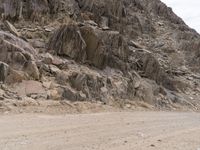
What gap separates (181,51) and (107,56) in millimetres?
28827

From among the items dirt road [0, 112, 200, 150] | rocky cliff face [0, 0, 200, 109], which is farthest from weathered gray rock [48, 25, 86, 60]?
dirt road [0, 112, 200, 150]

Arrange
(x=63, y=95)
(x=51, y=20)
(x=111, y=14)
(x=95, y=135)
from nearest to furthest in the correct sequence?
(x=95, y=135), (x=63, y=95), (x=51, y=20), (x=111, y=14)

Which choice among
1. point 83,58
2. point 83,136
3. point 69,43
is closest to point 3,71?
point 69,43

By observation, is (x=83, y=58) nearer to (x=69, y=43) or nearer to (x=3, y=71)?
(x=69, y=43)

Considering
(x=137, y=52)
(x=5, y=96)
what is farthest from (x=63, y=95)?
(x=137, y=52)

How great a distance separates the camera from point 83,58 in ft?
107

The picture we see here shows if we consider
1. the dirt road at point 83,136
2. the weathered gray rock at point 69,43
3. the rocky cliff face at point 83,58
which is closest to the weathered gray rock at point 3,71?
the rocky cliff face at point 83,58

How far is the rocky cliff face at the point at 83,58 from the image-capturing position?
2492 centimetres

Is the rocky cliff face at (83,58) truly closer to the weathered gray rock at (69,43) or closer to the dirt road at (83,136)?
the weathered gray rock at (69,43)

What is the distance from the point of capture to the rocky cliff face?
2492cm

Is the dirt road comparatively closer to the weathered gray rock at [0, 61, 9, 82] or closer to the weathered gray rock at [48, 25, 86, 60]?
the weathered gray rock at [0, 61, 9, 82]

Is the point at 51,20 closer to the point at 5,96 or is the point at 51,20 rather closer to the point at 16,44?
the point at 16,44

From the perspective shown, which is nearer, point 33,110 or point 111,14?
point 33,110

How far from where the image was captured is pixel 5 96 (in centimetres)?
2142
